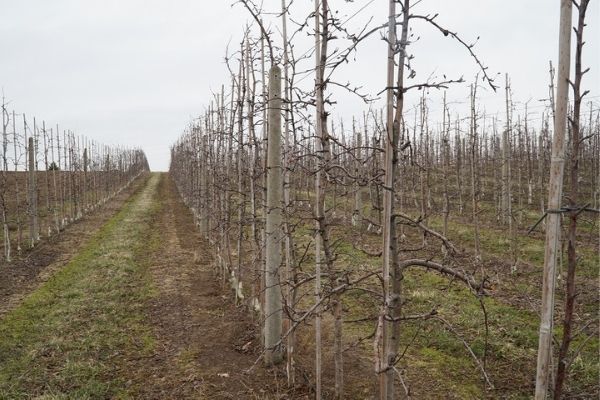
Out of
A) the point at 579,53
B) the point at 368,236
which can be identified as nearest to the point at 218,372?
the point at 579,53

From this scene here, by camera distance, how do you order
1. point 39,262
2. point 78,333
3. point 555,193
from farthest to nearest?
1. point 39,262
2. point 78,333
3. point 555,193

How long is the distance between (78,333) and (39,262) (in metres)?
7.90

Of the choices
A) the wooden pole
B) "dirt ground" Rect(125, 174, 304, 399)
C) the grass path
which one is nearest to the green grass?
the grass path

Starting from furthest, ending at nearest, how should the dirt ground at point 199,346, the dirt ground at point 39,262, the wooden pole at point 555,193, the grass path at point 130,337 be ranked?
the dirt ground at point 39,262, the grass path at point 130,337, the dirt ground at point 199,346, the wooden pole at point 555,193

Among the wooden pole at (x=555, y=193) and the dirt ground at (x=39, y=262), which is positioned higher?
the wooden pole at (x=555, y=193)

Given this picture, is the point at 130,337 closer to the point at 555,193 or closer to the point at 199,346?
the point at 199,346

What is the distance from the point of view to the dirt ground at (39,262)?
11234mm

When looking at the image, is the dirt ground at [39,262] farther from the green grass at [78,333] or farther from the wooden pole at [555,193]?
the wooden pole at [555,193]

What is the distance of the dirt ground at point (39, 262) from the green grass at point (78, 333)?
1.28ft

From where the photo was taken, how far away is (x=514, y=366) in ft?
21.7

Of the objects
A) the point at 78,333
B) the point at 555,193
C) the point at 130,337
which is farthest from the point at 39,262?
the point at 555,193

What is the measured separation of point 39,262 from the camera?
14.7 m

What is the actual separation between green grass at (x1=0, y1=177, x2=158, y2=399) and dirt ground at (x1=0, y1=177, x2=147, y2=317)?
0.39 metres

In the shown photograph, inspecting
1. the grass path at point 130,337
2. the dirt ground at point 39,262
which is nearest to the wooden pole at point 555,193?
the grass path at point 130,337
